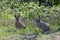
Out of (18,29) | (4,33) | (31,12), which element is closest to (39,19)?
(31,12)

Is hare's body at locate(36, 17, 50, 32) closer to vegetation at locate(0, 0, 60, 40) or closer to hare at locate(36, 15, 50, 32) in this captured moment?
hare at locate(36, 15, 50, 32)

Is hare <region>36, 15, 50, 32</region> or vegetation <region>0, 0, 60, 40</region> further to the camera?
vegetation <region>0, 0, 60, 40</region>

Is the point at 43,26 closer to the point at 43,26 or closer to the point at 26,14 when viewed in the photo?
the point at 43,26

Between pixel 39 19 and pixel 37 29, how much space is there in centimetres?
72

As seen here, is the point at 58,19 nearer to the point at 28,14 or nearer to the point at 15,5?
the point at 28,14

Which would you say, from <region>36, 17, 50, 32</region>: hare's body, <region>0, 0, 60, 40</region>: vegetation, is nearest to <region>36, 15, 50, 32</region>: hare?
<region>36, 17, 50, 32</region>: hare's body

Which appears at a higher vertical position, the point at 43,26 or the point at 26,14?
the point at 26,14

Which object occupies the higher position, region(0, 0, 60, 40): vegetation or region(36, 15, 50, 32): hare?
region(0, 0, 60, 40): vegetation

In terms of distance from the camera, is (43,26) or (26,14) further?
(26,14)

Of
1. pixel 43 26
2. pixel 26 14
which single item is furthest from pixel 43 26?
pixel 26 14

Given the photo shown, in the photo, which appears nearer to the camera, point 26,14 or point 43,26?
point 43,26

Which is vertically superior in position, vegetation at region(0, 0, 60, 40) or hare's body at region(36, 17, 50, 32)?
vegetation at region(0, 0, 60, 40)

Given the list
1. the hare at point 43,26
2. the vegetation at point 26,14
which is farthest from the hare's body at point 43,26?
the vegetation at point 26,14

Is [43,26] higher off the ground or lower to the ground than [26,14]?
lower
